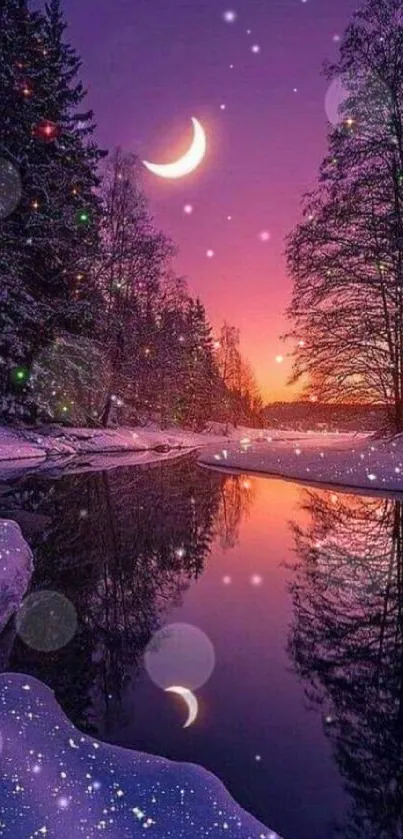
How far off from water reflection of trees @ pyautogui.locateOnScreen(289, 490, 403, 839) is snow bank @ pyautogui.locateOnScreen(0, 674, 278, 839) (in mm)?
553

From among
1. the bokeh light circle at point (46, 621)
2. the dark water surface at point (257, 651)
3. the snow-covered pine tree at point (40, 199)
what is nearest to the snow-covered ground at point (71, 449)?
the snow-covered pine tree at point (40, 199)

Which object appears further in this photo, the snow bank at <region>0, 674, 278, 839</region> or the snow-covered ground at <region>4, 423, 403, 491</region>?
the snow-covered ground at <region>4, 423, 403, 491</region>

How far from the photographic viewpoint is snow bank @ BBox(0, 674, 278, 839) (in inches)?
75.1

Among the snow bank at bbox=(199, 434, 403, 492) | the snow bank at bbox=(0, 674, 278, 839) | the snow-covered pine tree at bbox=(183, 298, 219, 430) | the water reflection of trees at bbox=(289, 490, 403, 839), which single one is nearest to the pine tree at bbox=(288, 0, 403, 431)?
the snow bank at bbox=(199, 434, 403, 492)

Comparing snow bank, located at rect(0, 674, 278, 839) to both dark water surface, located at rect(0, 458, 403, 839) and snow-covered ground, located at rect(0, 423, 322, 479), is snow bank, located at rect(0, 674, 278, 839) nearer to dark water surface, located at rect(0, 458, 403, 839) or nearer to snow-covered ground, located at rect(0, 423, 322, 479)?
dark water surface, located at rect(0, 458, 403, 839)

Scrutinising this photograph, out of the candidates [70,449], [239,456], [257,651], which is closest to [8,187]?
[70,449]

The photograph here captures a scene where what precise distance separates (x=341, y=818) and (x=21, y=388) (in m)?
20.4

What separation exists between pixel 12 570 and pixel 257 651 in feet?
7.82

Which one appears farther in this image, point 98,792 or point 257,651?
point 257,651

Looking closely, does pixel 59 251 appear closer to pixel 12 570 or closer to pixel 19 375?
pixel 19 375

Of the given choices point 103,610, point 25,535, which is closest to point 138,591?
point 103,610

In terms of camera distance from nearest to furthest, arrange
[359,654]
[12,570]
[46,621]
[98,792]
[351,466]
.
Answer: [98,792] → [359,654] → [46,621] → [12,570] → [351,466]

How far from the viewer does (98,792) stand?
7.00ft

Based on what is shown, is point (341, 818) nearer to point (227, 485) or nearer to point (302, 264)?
point (227, 485)
